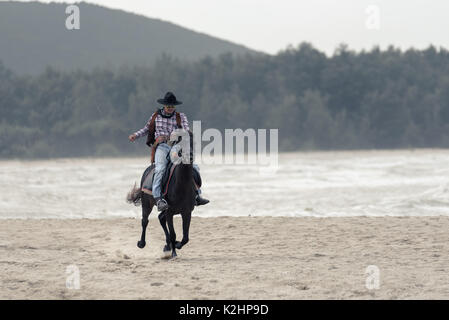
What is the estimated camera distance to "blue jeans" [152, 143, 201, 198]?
448 inches

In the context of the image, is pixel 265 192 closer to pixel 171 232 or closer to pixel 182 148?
pixel 171 232

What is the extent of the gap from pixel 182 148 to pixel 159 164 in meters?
0.86

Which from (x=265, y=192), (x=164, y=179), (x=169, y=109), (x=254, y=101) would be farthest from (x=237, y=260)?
(x=254, y=101)

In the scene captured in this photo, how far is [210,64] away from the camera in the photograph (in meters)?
82.8

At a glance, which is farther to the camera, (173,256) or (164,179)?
(173,256)

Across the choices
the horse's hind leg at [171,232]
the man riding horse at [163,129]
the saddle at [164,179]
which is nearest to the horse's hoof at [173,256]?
the horse's hind leg at [171,232]

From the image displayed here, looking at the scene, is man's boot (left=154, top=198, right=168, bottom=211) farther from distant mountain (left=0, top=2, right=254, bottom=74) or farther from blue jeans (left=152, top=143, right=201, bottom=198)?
distant mountain (left=0, top=2, right=254, bottom=74)

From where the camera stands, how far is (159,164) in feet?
37.9

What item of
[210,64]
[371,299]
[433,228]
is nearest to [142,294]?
[371,299]

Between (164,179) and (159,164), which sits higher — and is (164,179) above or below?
below

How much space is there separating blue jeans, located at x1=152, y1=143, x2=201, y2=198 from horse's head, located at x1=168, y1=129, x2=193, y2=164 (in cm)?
57

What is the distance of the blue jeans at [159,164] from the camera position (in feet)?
37.3

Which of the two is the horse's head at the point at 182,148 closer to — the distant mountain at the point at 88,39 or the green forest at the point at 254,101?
the green forest at the point at 254,101

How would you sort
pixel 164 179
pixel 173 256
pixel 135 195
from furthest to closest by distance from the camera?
pixel 135 195, pixel 173 256, pixel 164 179
